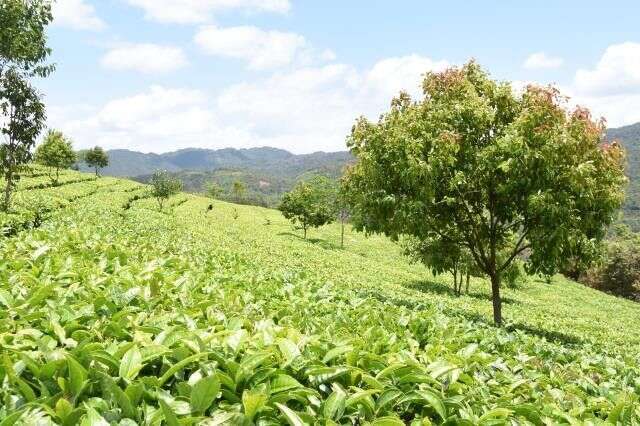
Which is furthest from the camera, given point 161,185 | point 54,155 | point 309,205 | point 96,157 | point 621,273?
point 96,157

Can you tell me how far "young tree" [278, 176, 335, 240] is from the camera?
208 feet

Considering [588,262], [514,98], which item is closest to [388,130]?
[514,98]

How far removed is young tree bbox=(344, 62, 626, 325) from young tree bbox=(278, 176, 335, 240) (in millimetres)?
45872

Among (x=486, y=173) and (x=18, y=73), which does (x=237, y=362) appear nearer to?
(x=486, y=173)

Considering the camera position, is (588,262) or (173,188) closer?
(588,262)

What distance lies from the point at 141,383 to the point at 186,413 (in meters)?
0.33

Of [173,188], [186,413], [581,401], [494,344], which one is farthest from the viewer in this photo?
[173,188]

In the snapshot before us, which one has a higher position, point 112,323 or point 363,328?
point 112,323

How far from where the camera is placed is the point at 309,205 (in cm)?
6350

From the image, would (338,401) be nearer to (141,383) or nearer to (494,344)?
(141,383)

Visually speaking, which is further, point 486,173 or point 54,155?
point 54,155

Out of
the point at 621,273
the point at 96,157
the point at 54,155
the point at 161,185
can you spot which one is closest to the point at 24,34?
the point at 161,185

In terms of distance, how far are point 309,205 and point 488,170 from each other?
4827 centimetres

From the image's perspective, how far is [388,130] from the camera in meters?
16.6
